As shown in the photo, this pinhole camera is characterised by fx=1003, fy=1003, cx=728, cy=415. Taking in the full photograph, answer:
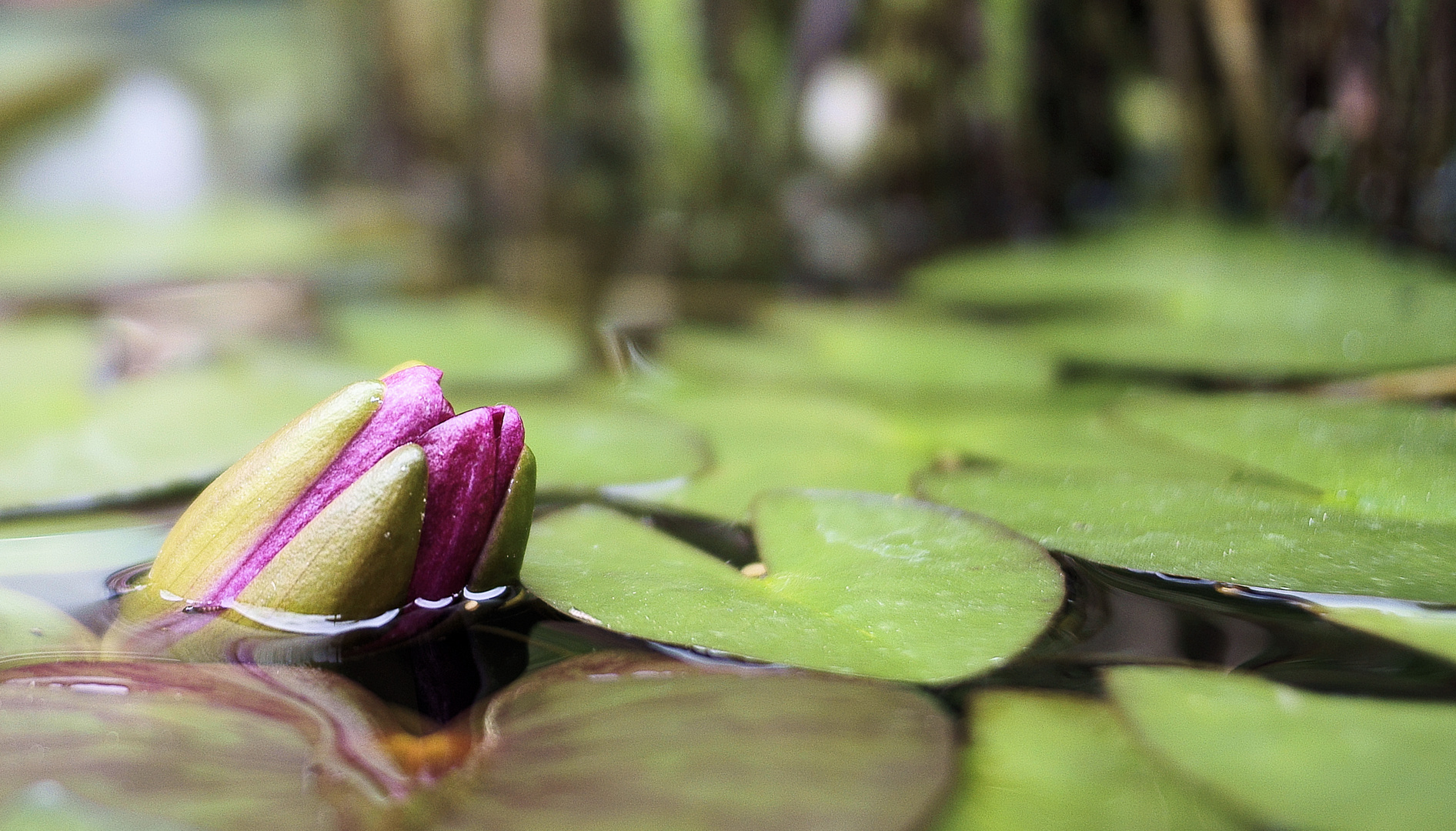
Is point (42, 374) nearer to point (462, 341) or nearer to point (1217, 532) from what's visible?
point (462, 341)

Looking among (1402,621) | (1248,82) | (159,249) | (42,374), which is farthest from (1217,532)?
(159,249)

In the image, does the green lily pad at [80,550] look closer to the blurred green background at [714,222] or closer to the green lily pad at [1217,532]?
the blurred green background at [714,222]

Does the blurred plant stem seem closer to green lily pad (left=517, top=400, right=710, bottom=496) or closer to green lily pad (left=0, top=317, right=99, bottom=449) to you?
green lily pad (left=517, top=400, right=710, bottom=496)

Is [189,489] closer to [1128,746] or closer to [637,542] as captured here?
[637,542]

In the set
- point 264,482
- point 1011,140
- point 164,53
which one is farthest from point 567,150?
point 264,482

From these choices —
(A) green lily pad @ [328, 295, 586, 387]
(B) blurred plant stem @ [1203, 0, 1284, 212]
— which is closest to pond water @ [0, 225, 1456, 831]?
(A) green lily pad @ [328, 295, 586, 387]

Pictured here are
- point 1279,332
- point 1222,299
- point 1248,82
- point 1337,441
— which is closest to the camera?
point 1337,441

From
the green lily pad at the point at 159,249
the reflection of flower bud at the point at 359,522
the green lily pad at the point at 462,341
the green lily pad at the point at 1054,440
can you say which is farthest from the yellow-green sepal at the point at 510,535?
the green lily pad at the point at 159,249
